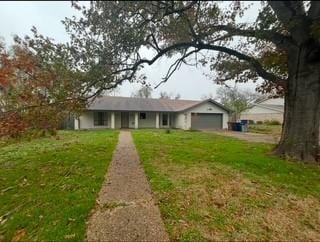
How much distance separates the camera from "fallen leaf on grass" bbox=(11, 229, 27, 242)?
3911mm

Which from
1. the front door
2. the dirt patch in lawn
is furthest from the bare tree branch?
the front door

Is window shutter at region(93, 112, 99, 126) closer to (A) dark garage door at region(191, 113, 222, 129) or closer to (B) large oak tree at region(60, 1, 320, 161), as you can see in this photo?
(A) dark garage door at region(191, 113, 222, 129)

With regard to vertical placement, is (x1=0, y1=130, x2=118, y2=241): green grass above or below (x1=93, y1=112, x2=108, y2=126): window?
below

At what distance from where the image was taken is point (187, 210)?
453 cm

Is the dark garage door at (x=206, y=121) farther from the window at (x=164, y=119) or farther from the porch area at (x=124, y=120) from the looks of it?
the window at (x=164, y=119)

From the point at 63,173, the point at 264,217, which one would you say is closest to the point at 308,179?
the point at 264,217

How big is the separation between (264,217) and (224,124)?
26372 millimetres

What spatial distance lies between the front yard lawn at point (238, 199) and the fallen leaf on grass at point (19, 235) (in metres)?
2.32

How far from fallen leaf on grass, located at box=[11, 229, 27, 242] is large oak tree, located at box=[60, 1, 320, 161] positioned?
15.0 ft

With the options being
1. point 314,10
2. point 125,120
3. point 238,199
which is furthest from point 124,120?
point 238,199

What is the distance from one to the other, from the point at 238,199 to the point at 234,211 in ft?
1.97

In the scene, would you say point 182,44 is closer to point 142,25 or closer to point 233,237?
point 142,25

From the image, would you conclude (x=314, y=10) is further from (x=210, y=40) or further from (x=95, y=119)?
(x=95, y=119)

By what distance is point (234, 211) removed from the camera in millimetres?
4547
